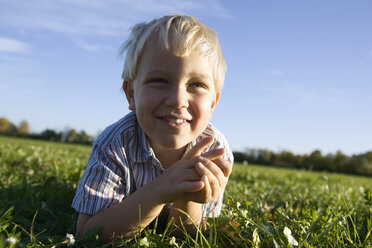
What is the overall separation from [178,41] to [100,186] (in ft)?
3.69

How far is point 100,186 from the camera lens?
242cm

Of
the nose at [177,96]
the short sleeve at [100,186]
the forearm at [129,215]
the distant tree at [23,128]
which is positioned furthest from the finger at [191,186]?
the distant tree at [23,128]

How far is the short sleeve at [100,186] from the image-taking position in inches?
93.4

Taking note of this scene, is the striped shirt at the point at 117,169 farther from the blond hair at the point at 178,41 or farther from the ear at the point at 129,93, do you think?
the blond hair at the point at 178,41

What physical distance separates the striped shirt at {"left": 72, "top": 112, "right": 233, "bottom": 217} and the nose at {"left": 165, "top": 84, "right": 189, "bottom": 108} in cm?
53

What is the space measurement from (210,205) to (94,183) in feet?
2.88

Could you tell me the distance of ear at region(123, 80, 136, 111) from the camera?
269 cm

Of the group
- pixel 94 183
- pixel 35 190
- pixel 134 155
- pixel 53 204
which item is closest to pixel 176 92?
pixel 134 155

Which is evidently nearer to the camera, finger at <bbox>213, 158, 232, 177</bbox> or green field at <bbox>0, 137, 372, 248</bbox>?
green field at <bbox>0, 137, 372, 248</bbox>

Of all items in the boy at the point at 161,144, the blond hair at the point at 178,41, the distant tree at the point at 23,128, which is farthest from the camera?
the distant tree at the point at 23,128

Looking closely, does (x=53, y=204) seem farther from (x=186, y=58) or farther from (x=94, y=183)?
(x=186, y=58)

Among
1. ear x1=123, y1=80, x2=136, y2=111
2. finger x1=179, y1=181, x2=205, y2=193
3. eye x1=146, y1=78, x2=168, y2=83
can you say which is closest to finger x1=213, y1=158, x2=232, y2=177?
finger x1=179, y1=181, x2=205, y2=193

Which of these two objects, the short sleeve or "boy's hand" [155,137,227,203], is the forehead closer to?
"boy's hand" [155,137,227,203]

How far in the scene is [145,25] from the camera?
2748 mm
